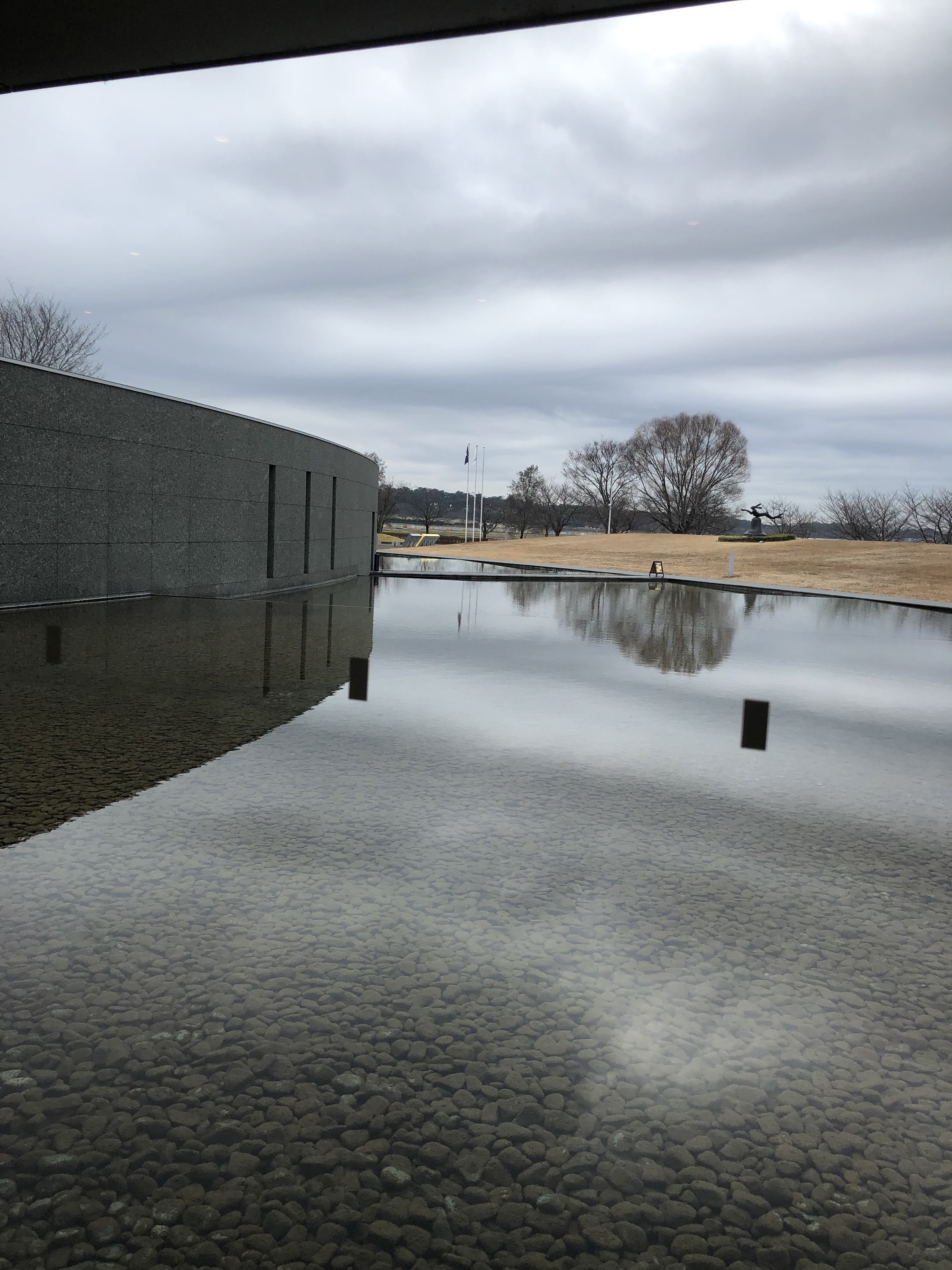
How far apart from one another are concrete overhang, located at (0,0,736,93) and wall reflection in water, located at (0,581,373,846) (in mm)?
4433

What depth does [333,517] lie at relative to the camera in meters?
26.7

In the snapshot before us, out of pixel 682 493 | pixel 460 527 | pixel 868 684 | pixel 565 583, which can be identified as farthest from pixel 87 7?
pixel 460 527

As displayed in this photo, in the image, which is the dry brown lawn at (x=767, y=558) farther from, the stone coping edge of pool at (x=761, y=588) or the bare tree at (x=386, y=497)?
the bare tree at (x=386, y=497)

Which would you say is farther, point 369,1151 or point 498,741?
point 498,741

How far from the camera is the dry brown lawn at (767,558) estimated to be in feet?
119

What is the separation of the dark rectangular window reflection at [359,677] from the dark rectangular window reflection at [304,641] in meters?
0.50

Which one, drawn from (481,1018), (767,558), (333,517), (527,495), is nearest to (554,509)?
(527,495)

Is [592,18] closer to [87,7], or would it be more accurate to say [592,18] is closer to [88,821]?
[87,7]

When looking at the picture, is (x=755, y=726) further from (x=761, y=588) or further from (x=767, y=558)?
(x=767, y=558)

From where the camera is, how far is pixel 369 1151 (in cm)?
251

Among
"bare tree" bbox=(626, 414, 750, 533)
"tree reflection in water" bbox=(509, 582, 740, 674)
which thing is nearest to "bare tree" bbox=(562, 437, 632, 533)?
"bare tree" bbox=(626, 414, 750, 533)

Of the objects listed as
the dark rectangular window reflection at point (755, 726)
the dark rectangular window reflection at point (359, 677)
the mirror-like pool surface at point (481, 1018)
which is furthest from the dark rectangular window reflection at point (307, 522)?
the mirror-like pool surface at point (481, 1018)

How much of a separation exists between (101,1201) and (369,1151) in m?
0.65

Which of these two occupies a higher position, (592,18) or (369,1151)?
(592,18)
